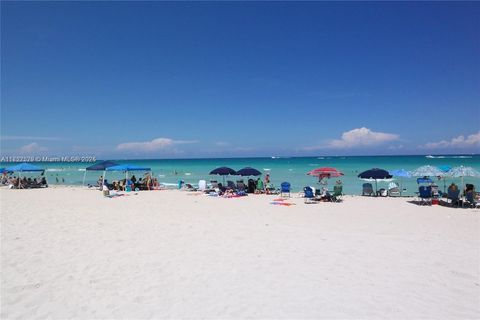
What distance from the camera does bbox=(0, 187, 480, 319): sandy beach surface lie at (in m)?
3.84

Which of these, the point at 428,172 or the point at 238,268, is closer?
the point at 238,268

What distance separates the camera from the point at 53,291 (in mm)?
4277

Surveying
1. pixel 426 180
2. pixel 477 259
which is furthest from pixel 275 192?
pixel 477 259

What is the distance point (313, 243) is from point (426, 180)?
12927mm

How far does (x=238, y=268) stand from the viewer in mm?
5156

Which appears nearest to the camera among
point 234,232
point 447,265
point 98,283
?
point 98,283

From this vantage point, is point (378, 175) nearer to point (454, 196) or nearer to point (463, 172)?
point (454, 196)

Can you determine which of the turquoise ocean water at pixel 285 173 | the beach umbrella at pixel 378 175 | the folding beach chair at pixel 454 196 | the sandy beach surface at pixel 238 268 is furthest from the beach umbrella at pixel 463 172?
the turquoise ocean water at pixel 285 173

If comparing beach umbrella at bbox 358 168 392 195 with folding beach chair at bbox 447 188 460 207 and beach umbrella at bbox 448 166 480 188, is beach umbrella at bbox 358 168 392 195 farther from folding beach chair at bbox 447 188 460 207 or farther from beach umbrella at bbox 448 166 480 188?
folding beach chair at bbox 447 188 460 207

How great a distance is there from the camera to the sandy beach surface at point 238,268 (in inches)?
151

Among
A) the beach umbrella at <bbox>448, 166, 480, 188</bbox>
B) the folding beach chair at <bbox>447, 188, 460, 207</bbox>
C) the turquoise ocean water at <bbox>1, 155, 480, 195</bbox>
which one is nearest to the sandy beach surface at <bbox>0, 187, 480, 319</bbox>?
the folding beach chair at <bbox>447, 188, 460, 207</bbox>

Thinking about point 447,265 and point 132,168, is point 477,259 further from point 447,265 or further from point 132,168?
point 132,168

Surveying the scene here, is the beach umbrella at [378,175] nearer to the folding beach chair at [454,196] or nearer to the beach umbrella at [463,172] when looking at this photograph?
the beach umbrella at [463,172]

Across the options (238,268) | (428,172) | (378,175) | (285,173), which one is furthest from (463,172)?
(285,173)
